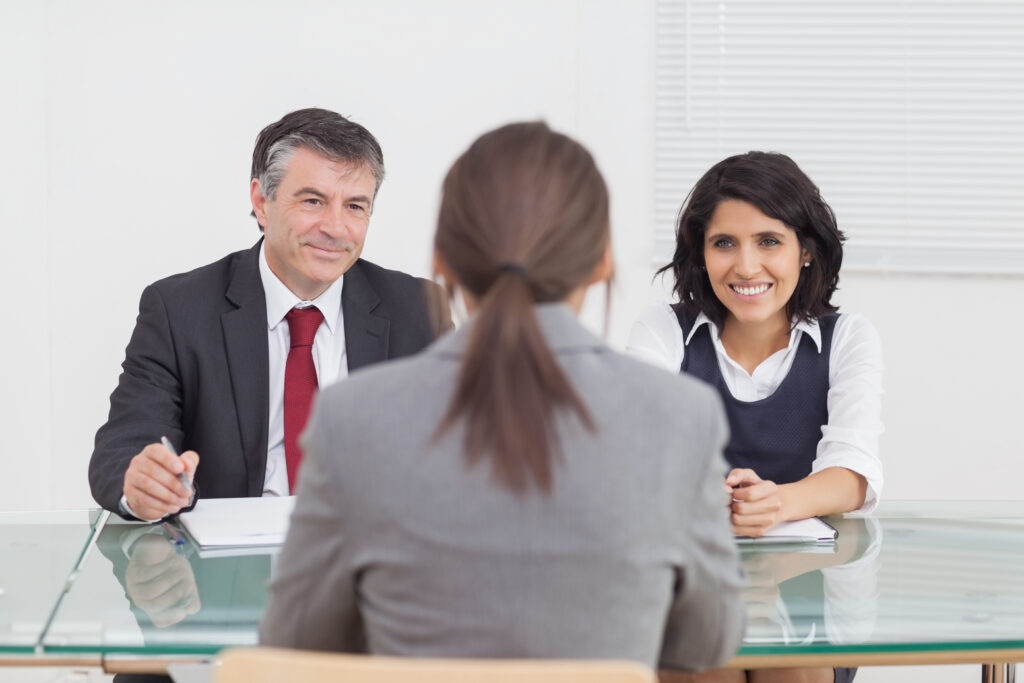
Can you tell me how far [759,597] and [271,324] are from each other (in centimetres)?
127

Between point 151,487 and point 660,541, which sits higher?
point 660,541

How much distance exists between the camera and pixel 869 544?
73.2 inches

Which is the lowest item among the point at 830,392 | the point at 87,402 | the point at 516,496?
the point at 87,402

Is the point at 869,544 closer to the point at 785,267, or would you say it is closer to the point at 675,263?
the point at 785,267

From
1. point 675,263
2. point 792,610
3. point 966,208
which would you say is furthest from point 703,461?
point 966,208

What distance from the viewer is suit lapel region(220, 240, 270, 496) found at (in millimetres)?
2312

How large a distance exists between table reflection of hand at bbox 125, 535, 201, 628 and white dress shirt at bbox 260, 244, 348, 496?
52 centimetres

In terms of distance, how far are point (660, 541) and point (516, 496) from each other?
15 centimetres

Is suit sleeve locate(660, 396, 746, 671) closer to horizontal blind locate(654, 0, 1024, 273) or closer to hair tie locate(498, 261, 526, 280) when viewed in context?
hair tie locate(498, 261, 526, 280)

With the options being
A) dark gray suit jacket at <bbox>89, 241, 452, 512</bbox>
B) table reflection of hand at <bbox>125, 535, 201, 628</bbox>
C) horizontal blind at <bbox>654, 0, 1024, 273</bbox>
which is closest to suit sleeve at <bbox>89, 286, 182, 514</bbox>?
dark gray suit jacket at <bbox>89, 241, 452, 512</bbox>

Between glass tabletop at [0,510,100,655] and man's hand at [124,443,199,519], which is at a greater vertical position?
man's hand at [124,443,199,519]

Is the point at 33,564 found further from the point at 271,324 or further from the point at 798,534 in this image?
the point at 798,534

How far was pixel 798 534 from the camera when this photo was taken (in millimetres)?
1856

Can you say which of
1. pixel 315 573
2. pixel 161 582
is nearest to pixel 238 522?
pixel 161 582
